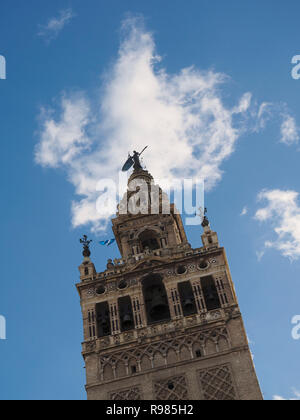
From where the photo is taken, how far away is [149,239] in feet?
203

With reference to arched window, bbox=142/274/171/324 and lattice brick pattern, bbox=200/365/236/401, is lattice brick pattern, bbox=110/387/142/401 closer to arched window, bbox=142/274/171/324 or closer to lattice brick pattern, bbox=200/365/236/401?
lattice brick pattern, bbox=200/365/236/401

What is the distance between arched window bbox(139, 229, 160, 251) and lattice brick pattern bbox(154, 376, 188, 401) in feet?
53.0

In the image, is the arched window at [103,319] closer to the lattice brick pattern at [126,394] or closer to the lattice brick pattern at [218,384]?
the lattice brick pattern at [126,394]

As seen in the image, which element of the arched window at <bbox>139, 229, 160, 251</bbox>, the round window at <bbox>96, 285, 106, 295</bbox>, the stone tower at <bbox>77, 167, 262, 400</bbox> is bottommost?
the stone tower at <bbox>77, 167, 262, 400</bbox>

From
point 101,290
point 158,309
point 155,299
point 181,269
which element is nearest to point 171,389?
point 158,309

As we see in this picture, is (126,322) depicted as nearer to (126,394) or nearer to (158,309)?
(158,309)

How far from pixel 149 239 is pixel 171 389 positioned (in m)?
18.0

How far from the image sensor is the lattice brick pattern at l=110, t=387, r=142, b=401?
47.0 meters

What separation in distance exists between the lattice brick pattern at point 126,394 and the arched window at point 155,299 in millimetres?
6085

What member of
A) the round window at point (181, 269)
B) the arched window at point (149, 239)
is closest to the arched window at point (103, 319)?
the round window at point (181, 269)

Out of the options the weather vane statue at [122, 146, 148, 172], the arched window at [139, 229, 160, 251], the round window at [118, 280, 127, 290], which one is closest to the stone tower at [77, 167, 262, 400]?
the round window at [118, 280, 127, 290]

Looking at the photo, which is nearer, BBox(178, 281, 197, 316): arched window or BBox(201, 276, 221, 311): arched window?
BBox(178, 281, 197, 316): arched window

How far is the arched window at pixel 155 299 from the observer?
52.8m
